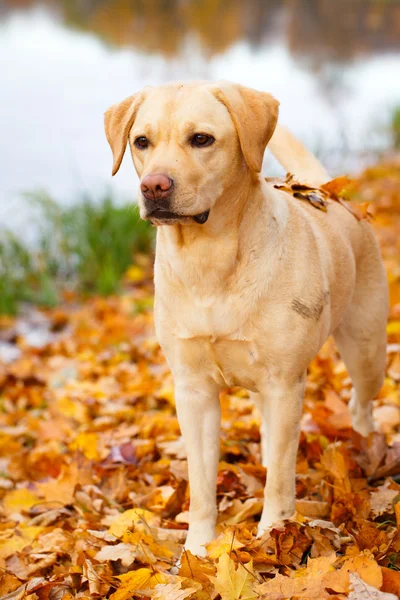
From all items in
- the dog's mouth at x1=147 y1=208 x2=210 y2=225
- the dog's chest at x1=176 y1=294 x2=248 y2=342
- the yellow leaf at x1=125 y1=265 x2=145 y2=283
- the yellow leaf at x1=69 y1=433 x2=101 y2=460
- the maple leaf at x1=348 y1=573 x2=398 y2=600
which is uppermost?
the dog's mouth at x1=147 y1=208 x2=210 y2=225

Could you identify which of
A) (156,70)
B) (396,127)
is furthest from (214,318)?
(156,70)

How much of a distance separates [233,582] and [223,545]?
348mm

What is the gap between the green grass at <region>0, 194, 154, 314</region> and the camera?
837cm

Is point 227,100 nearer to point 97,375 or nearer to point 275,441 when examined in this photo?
point 275,441

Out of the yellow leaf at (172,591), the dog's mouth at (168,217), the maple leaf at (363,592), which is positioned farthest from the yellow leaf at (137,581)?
the dog's mouth at (168,217)

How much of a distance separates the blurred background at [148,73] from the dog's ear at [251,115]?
19.4 feet

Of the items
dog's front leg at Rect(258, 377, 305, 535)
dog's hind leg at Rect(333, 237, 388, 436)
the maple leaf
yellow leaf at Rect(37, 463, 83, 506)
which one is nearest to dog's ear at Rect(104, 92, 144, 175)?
dog's front leg at Rect(258, 377, 305, 535)

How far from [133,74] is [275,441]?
1413cm

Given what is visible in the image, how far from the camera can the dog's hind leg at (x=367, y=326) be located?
356cm

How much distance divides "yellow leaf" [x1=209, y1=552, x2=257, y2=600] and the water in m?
6.93

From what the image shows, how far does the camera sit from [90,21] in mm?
22812

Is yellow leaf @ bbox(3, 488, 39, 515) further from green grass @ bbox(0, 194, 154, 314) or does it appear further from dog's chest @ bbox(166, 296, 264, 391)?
green grass @ bbox(0, 194, 154, 314)

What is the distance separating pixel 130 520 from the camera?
10.8 feet

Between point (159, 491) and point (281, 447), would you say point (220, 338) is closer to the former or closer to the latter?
point (281, 447)
